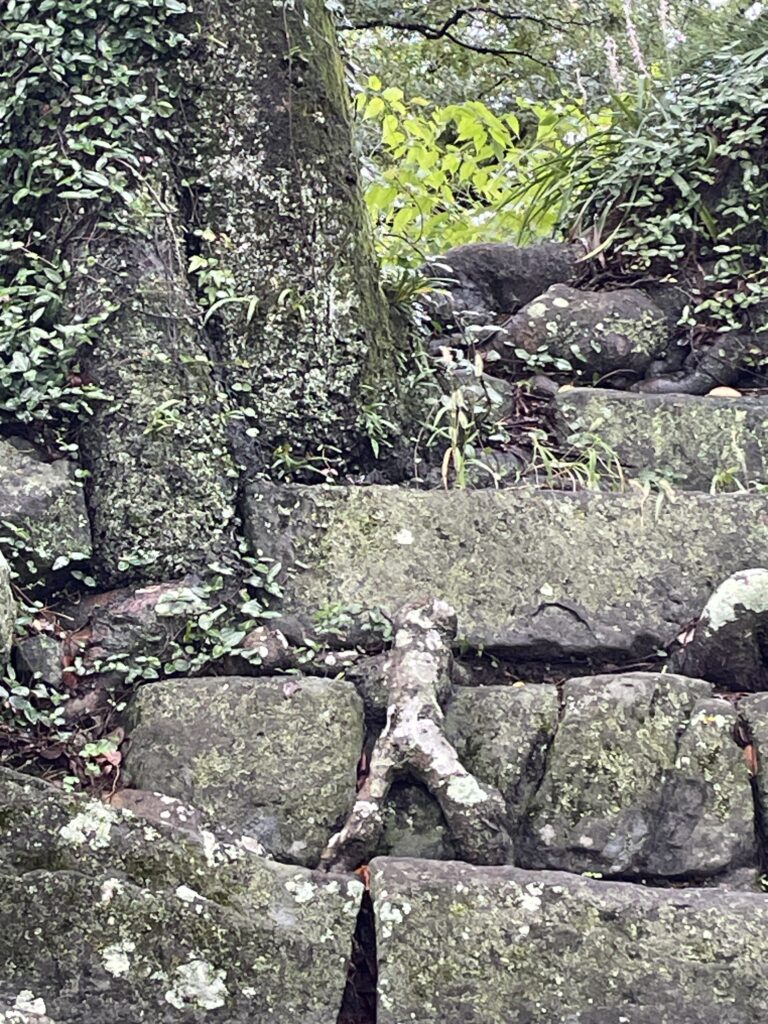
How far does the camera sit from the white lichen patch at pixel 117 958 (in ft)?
7.00

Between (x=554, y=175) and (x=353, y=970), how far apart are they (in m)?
3.07

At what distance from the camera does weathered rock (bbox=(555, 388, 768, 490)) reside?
11.5 feet

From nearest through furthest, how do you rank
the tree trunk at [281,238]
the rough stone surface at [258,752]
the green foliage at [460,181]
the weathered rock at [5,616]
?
1. the weathered rock at [5,616]
2. the rough stone surface at [258,752]
3. the tree trunk at [281,238]
4. the green foliage at [460,181]

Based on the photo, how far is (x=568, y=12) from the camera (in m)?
8.02

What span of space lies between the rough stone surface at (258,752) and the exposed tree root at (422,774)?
0.08m

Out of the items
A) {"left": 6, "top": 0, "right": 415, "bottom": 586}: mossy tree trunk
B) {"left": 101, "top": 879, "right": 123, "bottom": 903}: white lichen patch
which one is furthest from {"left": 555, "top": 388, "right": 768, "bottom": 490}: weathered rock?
{"left": 101, "top": 879, "right": 123, "bottom": 903}: white lichen patch

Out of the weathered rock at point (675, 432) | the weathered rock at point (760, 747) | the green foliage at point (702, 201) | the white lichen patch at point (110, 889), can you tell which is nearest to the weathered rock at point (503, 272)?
the green foliage at point (702, 201)

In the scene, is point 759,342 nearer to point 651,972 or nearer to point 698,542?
point 698,542

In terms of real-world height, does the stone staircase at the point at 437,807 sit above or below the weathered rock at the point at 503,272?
below

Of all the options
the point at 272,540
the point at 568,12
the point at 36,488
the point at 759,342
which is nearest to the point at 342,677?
the point at 272,540

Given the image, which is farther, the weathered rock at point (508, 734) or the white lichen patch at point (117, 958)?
the weathered rock at point (508, 734)

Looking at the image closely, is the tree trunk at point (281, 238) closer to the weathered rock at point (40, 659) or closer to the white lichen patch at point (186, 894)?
the weathered rock at point (40, 659)

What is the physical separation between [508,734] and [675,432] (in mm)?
1288

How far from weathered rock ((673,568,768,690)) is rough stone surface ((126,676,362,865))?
81 cm
